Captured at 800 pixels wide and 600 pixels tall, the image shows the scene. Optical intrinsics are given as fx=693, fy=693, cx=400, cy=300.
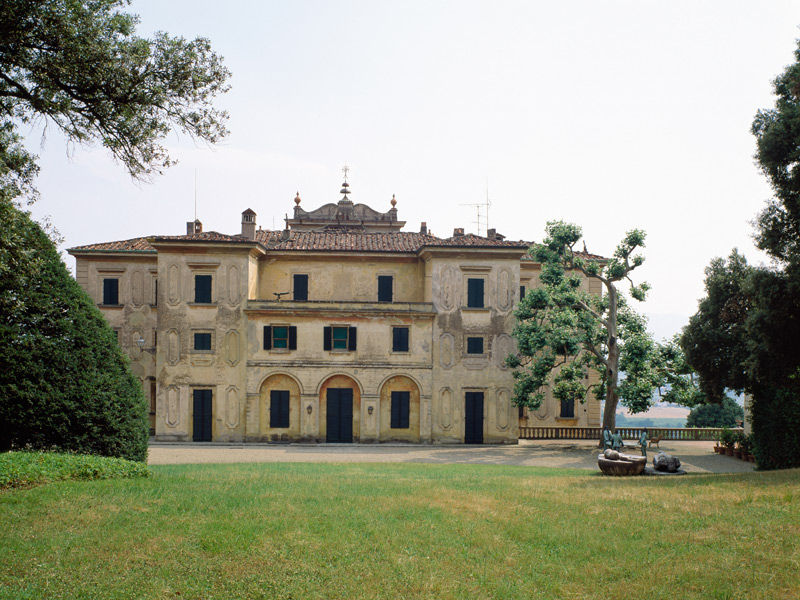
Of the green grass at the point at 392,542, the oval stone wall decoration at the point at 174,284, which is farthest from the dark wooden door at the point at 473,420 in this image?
the green grass at the point at 392,542

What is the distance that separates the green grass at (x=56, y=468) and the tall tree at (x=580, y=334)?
21.3 metres

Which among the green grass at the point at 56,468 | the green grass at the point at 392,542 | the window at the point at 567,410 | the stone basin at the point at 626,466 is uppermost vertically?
the green grass at the point at 56,468

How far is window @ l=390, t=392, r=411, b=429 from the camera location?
36.3 metres

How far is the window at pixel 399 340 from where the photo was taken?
36.5m

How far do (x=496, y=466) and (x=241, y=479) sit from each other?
434 inches

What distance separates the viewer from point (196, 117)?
15.4 m

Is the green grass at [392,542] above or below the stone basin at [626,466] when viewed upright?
above

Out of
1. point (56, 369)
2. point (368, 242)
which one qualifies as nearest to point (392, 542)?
point (56, 369)

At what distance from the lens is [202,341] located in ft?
118

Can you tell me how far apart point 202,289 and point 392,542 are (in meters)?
27.7

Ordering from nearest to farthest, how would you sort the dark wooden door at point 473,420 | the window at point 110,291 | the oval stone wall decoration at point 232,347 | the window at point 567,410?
the oval stone wall decoration at point 232,347 < the dark wooden door at point 473,420 < the window at point 110,291 < the window at point 567,410

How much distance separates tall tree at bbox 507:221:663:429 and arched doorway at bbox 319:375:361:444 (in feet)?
27.4

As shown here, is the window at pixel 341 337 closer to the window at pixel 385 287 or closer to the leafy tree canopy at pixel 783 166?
the window at pixel 385 287

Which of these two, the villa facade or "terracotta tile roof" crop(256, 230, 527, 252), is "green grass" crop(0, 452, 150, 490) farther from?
"terracotta tile roof" crop(256, 230, 527, 252)
